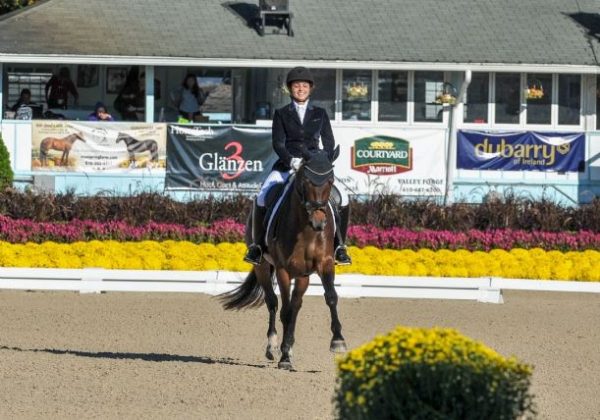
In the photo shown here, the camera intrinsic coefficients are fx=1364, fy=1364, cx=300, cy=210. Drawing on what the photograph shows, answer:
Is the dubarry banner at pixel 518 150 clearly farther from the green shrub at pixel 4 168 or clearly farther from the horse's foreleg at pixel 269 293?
the horse's foreleg at pixel 269 293

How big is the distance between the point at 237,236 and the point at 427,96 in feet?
32.5

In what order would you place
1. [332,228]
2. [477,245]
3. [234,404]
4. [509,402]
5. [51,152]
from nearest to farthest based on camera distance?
[509,402] → [234,404] → [332,228] → [477,245] → [51,152]

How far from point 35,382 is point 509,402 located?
5909 millimetres

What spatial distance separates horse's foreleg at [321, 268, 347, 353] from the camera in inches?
470

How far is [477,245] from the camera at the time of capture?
830 inches

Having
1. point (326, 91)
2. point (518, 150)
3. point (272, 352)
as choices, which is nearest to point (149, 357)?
point (272, 352)

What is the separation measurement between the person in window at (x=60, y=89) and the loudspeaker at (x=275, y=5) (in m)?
4.40

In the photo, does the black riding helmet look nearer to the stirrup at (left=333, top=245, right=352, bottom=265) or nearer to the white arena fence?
the stirrup at (left=333, top=245, right=352, bottom=265)

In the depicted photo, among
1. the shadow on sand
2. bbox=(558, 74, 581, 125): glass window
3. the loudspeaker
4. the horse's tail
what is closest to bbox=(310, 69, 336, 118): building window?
Result: the loudspeaker

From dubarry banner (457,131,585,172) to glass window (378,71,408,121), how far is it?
1.99 m

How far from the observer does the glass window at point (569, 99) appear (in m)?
30.0

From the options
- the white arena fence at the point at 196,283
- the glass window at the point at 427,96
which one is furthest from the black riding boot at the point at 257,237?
the glass window at the point at 427,96

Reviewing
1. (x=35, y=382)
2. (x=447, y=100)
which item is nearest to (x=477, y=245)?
(x=447, y=100)

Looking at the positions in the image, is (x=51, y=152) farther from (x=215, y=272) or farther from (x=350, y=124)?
(x=215, y=272)
